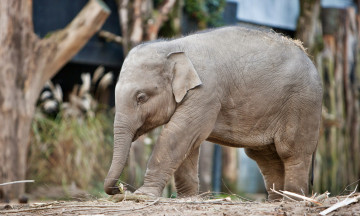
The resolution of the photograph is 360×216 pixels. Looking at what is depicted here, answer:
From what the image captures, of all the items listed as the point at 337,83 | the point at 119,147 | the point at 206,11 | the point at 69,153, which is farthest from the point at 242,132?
the point at 337,83

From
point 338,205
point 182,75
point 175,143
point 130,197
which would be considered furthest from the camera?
point 182,75

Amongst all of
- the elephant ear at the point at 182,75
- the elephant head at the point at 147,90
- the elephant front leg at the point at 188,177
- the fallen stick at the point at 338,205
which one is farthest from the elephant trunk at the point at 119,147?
the fallen stick at the point at 338,205

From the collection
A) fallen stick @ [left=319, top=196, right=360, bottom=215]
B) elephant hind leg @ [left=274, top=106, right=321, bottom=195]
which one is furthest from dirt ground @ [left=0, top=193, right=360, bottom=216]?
elephant hind leg @ [left=274, top=106, right=321, bottom=195]

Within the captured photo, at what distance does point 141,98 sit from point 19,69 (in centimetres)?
405

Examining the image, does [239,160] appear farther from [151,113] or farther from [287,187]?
[151,113]

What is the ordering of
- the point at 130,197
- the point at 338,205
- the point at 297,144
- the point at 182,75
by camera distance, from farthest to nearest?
1. the point at 297,144
2. the point at 182,75
3. the point at 130,197
4. the point at 338,205

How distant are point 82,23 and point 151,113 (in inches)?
173

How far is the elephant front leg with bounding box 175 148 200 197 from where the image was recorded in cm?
643

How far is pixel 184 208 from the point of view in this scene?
4.94 meters

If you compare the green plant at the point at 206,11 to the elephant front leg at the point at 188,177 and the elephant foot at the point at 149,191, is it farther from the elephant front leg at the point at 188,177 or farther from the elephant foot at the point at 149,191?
the elephant foot at the point at 149,191

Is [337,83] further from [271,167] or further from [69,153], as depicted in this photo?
[271,167]

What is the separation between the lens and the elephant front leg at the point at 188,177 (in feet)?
21.1

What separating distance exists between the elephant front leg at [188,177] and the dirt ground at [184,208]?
1134 millimetres

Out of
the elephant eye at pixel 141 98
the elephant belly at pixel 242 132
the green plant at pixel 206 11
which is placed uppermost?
the green plant at pixel 206 11
